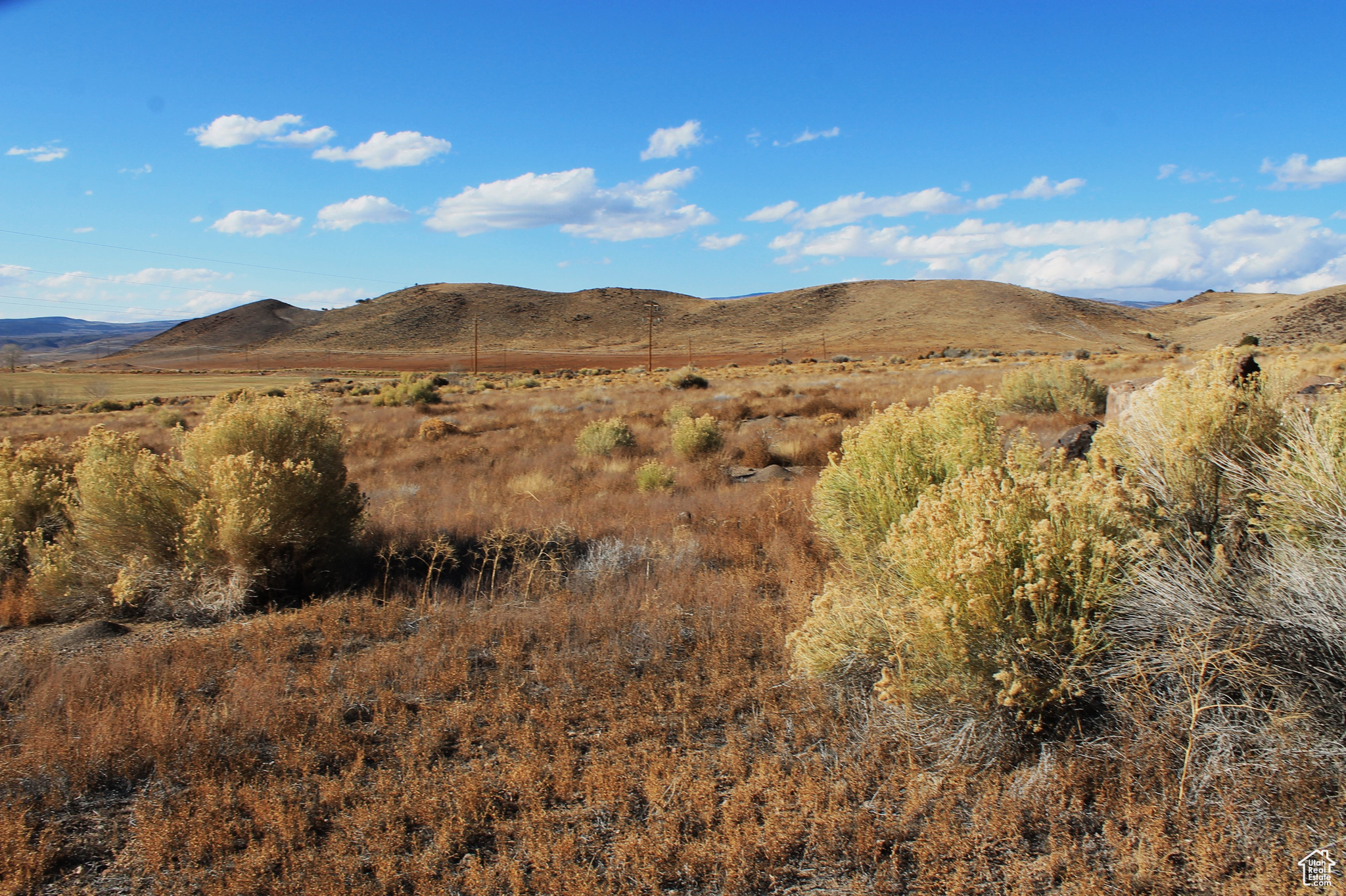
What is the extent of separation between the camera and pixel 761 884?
250 cm

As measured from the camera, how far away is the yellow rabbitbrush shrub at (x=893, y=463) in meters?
4.36

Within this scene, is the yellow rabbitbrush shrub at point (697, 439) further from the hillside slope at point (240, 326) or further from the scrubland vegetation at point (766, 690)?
the hillside slope at point (240, 326)

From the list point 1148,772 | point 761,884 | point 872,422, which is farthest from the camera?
point 872,422

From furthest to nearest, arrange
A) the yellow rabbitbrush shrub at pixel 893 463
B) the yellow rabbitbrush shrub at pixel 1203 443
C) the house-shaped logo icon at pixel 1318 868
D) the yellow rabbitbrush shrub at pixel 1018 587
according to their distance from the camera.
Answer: the yellow rabbitbrush shrub at pixel 893 463 → the yellow rabbitbrush shrub at pixel 1203 443 → the yellow rabbitbrush shrub at pixel 1018 587 → the house-shaped logo icon at pixel 1318 868

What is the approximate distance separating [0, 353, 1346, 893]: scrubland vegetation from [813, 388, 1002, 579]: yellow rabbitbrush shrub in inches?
1.1

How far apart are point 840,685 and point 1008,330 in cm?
10222

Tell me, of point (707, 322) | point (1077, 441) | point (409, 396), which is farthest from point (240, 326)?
point (1077, 441)

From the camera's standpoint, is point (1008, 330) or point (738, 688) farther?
point (1008, 330)

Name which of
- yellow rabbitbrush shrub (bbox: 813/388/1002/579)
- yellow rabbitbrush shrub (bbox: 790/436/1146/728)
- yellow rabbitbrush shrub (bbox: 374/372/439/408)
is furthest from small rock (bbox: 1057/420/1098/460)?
yellow rabbitbrush shrub (bbox: 374/372/439/408)

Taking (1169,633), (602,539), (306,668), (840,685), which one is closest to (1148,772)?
(1169,633)

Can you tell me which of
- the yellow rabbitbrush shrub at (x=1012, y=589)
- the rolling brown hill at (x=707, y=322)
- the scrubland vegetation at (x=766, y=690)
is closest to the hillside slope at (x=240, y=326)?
the rolling brown hill at (x=707, y=322)

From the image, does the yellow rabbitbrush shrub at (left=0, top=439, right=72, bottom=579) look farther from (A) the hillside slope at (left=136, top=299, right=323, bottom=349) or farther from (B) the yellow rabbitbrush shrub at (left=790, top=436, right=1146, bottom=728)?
(A) the hillside slope at (left=136, top=299, right=323, bottom=349)

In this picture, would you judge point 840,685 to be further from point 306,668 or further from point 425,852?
point 306,668

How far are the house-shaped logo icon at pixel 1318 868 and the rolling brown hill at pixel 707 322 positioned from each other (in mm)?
77395
